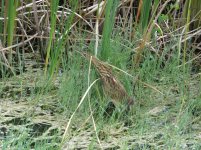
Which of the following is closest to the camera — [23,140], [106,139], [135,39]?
[23,140]

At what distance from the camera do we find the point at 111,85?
1.89 metres

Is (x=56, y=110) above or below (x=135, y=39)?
below

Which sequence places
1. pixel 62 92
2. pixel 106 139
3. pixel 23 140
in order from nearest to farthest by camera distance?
pixel 23 140 < pixel 106 139 < pixel 62 92

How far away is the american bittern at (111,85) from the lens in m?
1.89

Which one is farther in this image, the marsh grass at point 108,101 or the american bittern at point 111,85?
the american bittern at point 111,85

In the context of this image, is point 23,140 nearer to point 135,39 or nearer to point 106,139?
point 106,139

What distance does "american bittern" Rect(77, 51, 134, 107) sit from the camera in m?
1.89

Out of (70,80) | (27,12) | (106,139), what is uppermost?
(27,12)

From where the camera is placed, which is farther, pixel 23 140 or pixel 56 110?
pixel 56 110

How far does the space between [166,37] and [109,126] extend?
865mm

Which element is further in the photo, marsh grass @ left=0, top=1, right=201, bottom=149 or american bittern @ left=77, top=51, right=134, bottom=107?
american bittern @ left=77, top=51, right=134, bottom=107

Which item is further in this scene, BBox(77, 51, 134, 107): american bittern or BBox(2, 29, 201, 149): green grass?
BBox(77, 51, 134, 107): american bittern

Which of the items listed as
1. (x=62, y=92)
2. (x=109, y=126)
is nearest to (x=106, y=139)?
(x=109, y=126)

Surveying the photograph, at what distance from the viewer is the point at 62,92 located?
2.01 metres
